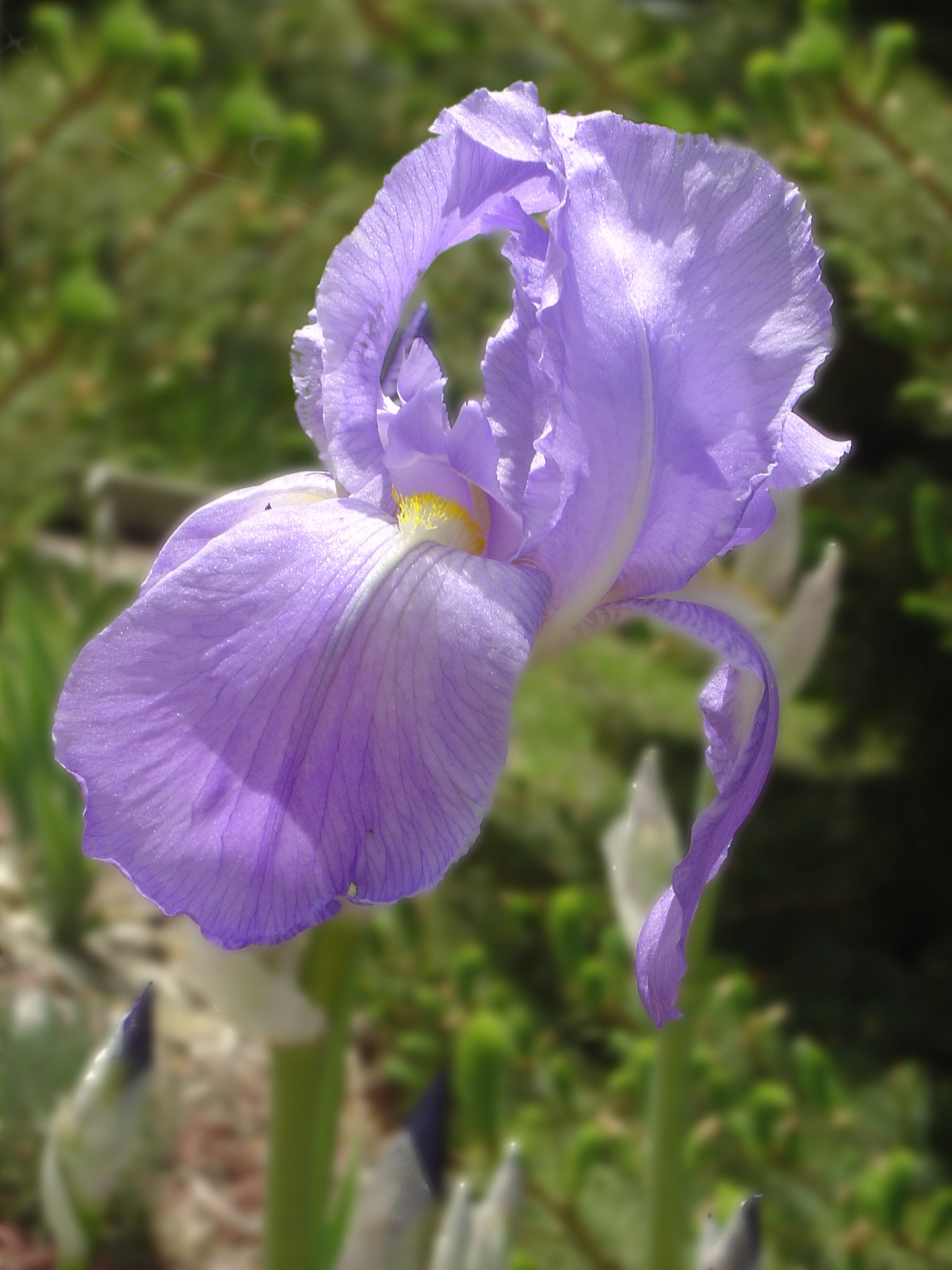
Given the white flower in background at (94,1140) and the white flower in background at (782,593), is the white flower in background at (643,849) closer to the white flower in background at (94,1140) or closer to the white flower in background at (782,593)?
the white flower in background at (782,593)

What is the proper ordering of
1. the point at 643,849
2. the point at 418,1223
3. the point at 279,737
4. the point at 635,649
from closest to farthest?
the point at 279,737
the point at 418,1223
the point at 643,849
the point at 635,649

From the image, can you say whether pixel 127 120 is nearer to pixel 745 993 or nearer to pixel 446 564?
pixel 745 993

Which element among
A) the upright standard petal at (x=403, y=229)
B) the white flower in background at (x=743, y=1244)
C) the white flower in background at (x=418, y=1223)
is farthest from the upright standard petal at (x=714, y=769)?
the white flower in background at (x=418, y=1223)

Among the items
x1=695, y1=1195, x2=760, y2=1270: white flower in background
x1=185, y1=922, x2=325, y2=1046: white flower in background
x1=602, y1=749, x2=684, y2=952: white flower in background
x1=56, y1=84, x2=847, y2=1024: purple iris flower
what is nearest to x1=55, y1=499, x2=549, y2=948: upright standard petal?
x1=56, y1=84, x2=847, y2=1024: purple iris flower

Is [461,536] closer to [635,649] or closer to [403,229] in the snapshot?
[403,229]

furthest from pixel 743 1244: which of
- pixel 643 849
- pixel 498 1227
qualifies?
pixel 643 849

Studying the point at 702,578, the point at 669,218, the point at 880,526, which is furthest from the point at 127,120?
the point at 669,218
